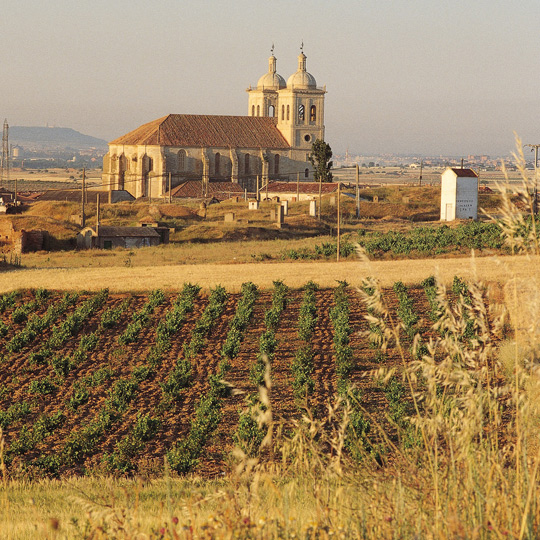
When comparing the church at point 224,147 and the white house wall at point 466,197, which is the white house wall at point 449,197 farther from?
the church at point 224,147

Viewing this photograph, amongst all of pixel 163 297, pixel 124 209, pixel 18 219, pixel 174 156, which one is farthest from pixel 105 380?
pixel 174 156

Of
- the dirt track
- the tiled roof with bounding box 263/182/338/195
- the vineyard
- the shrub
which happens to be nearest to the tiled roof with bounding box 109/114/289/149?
the tiled roof with bounding box 263/182/338/195

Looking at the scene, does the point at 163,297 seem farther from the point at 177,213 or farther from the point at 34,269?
the point at 177,213

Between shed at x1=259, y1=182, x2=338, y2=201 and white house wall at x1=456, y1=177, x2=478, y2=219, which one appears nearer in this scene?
white house wall at x1=456, y1=177, x2=478, y2=219

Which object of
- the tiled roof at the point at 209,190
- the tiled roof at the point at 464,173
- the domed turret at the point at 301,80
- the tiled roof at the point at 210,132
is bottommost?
the tiled roof at the point at 209,190

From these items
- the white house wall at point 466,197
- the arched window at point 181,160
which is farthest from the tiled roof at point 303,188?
the white house wall at point 466,197

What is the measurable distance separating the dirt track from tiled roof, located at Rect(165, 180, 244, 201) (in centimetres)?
5803

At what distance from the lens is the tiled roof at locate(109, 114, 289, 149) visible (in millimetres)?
102750

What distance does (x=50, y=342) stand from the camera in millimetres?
23125

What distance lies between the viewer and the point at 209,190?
96125 mm

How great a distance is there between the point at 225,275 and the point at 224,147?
241ft

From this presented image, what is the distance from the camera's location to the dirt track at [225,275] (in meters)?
29.6

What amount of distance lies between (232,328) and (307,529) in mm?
18624

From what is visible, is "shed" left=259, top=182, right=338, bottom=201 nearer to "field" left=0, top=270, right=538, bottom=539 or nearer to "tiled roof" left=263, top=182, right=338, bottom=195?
"tiled roof" left=263, top=182, right=338, bottom=195
